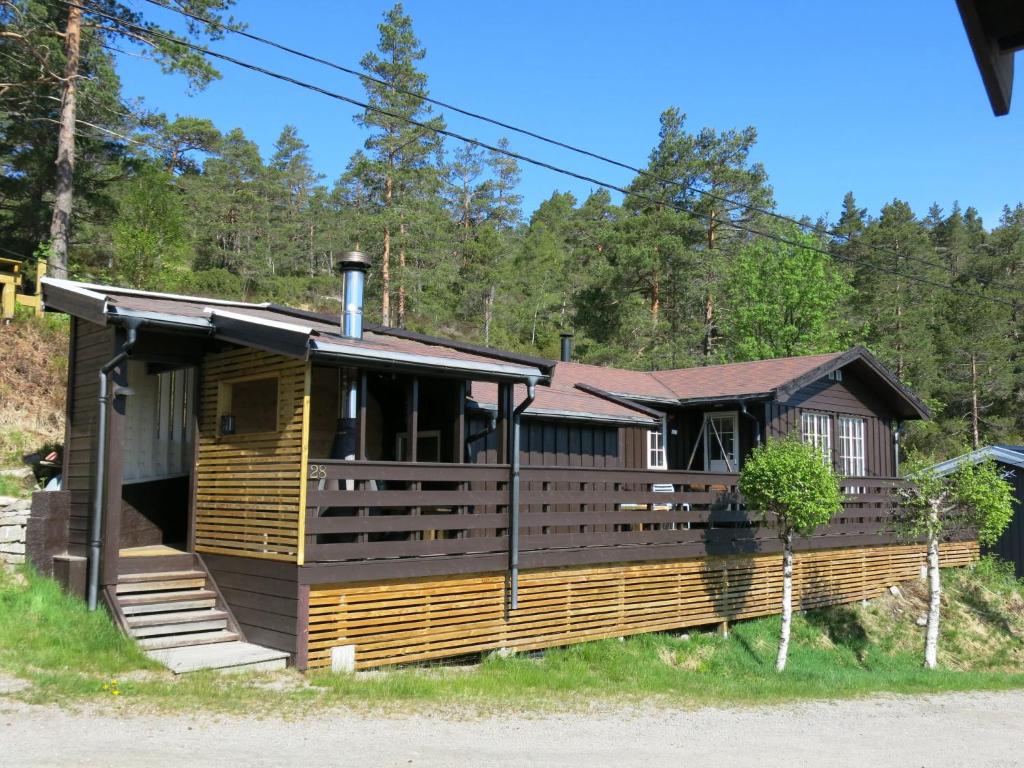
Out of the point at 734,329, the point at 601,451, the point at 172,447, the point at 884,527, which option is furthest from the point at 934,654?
the point at 734,329

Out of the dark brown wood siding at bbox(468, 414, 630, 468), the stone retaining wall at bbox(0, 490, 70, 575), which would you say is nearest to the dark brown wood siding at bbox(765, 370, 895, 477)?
the dark brown wood siding at bbox(468, 414, 630, 468)

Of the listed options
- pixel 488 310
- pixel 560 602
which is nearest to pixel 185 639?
pixel 560 602

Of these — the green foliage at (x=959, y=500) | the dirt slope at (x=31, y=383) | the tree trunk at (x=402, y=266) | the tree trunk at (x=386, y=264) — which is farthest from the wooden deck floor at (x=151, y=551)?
the tree trunk at (x=402, y=266)

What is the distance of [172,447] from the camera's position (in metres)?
12.1

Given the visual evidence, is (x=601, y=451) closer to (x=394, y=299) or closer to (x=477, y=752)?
(x=477, y=752)

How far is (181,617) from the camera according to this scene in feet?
32.7

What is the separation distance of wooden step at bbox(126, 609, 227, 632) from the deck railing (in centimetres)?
146

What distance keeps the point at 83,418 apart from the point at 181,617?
9.48ft

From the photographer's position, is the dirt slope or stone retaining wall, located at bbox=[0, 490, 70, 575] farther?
the dirt slope

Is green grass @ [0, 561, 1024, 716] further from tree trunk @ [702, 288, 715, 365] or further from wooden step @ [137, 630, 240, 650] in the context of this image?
tree trunk @ [702, 288, 715, 365]

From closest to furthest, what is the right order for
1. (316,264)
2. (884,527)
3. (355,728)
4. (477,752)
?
(477,752), (355,728), (884,527), (316,264)

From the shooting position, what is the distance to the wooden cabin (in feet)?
31.5

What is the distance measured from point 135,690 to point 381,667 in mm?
2738

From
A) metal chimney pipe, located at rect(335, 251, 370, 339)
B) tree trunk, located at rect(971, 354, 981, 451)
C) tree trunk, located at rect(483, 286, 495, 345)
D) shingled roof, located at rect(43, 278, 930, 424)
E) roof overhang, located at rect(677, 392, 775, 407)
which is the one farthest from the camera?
tree trunk, located at rect(483, 286, 495, 345)
